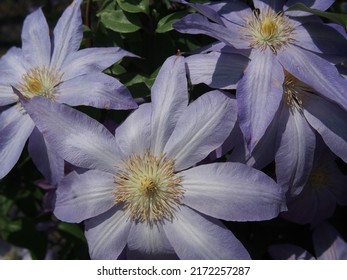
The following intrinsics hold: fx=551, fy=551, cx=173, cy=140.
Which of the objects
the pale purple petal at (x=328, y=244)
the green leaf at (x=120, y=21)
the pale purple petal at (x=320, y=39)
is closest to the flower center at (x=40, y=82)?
the green leaf at (x=120, y=21)

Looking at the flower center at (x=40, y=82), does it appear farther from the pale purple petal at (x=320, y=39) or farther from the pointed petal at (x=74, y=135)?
the pale purple petal at (x=320, y=39)

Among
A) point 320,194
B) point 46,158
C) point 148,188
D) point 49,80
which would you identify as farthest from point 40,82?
point 320,194

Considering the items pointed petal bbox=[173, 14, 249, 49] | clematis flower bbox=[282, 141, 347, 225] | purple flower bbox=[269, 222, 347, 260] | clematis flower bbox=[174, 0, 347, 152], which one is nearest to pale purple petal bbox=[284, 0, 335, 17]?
clematis flower bbox=[174, 0, 347, 152]

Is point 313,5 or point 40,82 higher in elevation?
point 313,5

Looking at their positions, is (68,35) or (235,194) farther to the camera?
(68,35)

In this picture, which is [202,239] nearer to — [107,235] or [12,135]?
[107,235]

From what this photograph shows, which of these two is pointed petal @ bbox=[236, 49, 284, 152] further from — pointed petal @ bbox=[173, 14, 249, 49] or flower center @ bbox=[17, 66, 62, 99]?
flower center @ bbox=[17, 66, 62, 99]

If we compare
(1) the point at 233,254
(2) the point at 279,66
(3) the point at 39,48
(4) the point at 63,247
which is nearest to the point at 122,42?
(3) the point at 39,48
